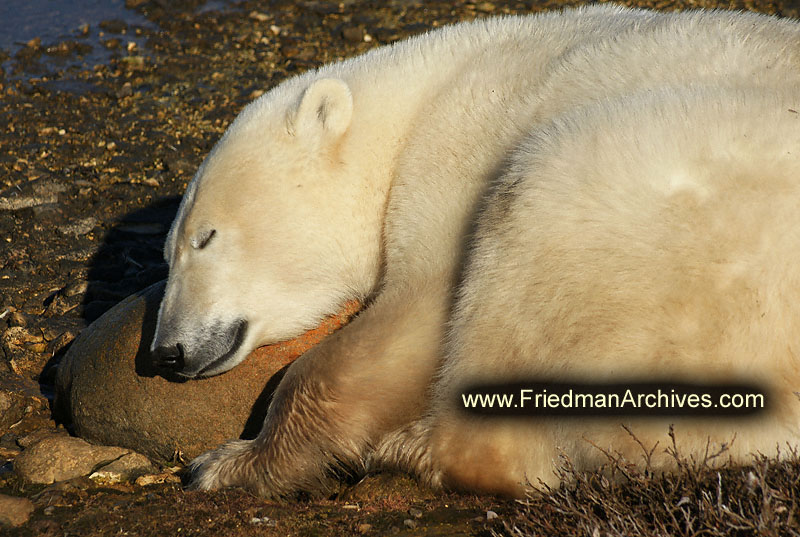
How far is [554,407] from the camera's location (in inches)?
90.0

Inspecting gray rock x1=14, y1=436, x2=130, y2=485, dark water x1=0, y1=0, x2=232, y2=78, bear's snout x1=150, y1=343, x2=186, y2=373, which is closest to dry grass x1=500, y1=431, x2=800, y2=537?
bear's snout x1=150, y1=343, x2=186, y2=373

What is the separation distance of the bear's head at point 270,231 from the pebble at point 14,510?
2.25ft

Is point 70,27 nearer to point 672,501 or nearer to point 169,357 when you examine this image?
point 169,357

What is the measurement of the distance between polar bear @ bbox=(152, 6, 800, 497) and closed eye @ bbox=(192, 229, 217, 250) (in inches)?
0.6

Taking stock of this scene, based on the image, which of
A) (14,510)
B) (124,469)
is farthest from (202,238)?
(14,510)

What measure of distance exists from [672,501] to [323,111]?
5.59 feet

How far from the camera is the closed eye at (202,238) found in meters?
2.98

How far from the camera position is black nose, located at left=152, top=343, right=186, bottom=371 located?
283 centimetres

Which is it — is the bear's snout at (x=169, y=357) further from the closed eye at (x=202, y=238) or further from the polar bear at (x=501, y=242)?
the closed eye at (x=202, y=238)

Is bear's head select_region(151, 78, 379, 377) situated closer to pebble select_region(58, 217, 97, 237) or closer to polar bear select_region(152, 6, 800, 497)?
polar bear select_region(152, 6, 800, 497)

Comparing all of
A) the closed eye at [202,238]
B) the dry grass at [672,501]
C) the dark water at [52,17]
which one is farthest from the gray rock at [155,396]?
the dark water at [52,17]

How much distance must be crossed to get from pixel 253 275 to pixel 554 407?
1.20m

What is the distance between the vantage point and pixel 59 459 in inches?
111

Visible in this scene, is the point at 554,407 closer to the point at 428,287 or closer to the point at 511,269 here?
the point at 511,269
